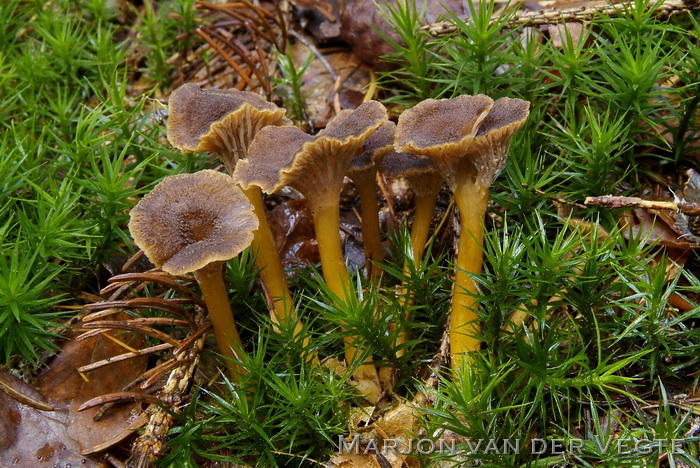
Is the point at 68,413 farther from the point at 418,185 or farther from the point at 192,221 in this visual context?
the point at 418,185

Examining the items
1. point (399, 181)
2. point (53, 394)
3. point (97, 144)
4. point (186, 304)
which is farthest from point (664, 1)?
point (53, 394)

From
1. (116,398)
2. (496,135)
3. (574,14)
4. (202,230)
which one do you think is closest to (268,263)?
(202,230)

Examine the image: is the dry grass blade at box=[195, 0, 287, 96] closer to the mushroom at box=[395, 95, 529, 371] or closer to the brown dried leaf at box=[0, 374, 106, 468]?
the mushroom at box=[395, 95, 529, 371]

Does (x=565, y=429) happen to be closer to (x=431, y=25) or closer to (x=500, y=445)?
(x=500, y=445)

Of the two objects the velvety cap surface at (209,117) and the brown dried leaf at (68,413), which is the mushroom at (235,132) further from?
the brown dried leaf at (68,413)

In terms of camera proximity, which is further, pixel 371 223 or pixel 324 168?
pixel 371 223

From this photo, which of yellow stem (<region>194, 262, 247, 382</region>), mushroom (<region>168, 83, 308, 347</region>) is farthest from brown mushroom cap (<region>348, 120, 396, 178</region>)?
yellow stem (<region>194, 262, 247, 382</region>)
